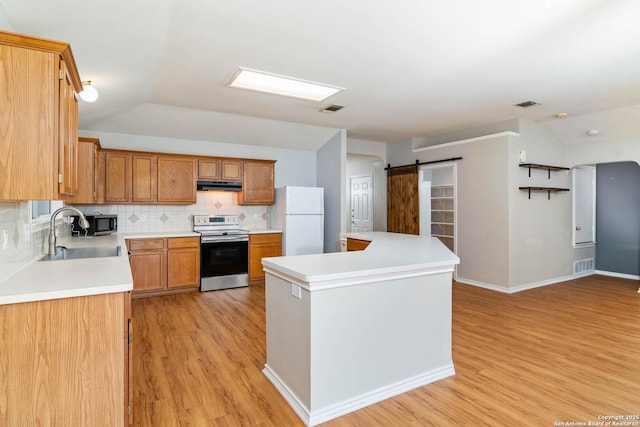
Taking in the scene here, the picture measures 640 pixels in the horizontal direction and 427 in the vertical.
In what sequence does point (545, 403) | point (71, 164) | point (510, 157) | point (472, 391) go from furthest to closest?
1. point (510, 157)
2. point (472, 391)
3. point (545, 403)
4. point (71, 164)

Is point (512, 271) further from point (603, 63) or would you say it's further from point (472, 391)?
point (472, 391)

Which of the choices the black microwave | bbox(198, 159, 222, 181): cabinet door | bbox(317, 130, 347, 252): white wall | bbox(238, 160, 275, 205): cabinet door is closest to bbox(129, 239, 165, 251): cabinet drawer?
the black microwave

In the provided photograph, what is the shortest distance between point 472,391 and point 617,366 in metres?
1.37

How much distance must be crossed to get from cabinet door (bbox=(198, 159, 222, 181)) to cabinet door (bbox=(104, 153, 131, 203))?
98 cm

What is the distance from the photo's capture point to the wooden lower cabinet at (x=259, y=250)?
5.52 meters

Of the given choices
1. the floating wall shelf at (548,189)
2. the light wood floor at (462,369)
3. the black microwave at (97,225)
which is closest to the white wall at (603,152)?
the floating wall shelf at (548,189)

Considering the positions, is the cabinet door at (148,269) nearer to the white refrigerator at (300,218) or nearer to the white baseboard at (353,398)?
the white refrigerator at (300,218)

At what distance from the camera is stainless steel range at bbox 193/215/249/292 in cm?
510

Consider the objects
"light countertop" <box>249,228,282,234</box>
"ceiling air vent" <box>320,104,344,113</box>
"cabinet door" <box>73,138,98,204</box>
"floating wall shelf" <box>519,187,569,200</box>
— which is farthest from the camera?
"light countertop" <box>249,228,282,234</box>

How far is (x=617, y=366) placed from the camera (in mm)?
2748

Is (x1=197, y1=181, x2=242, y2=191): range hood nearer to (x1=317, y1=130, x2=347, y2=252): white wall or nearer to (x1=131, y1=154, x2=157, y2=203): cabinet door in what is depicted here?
(x1=131, y1=154, x2=157, y2=203): cabinet door

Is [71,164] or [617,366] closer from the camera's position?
[71,164]

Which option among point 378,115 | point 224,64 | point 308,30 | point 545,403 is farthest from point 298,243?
point 545,403

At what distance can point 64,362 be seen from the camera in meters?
1.55
